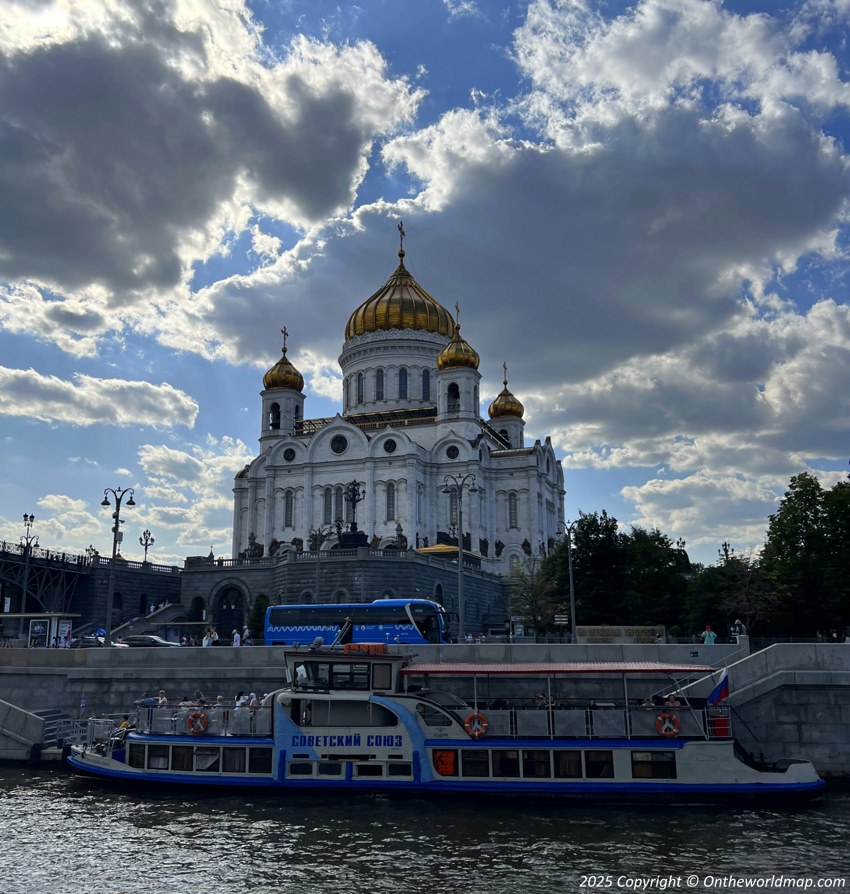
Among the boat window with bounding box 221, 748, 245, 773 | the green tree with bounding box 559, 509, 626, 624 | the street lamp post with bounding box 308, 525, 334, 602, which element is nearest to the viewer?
the boat window with bounding box 221, 748, 245, 773

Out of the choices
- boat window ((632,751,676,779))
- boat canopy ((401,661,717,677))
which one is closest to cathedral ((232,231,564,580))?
boat canopy ((401,661,717,677))

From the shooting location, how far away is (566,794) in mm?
23609

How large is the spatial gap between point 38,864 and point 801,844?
52.9ft

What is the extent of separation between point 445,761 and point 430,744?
0.60 meters

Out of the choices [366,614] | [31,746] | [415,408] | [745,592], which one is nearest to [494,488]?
[415,408]

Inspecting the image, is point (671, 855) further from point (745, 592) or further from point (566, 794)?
point (745, 592)

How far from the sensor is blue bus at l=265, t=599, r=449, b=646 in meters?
35.1

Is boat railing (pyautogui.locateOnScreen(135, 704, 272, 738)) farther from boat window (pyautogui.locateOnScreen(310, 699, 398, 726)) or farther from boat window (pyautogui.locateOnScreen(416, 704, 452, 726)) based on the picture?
boat window (pyautogui.locateOnScreen(416, 704, 452, 726))

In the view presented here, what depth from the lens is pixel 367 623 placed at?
35.5 meters

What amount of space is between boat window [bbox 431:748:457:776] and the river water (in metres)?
0.83

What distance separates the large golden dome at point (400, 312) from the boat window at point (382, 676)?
201ft

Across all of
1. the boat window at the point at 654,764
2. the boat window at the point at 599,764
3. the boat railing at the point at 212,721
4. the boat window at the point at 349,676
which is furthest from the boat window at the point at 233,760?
the boat window at the point at 654,764

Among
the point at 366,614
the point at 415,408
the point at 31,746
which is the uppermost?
the point at 415,408

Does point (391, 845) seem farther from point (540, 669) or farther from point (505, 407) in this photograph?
point (505, 407)
